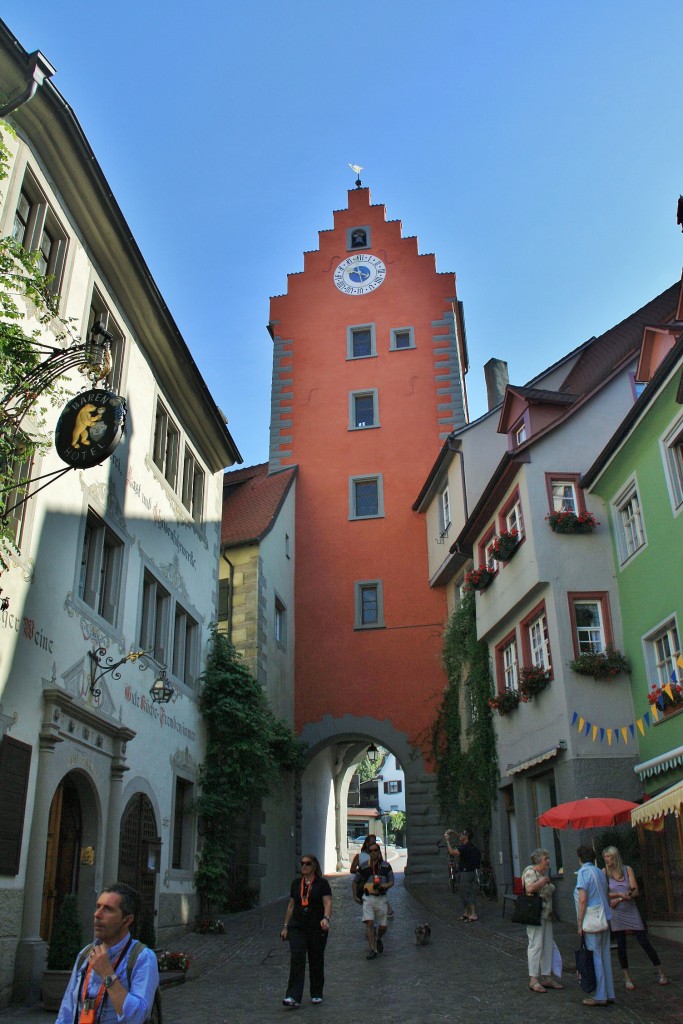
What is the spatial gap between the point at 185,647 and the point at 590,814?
7845 millimetres

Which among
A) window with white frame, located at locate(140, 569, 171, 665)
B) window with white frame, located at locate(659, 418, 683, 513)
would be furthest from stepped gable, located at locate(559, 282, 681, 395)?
window with white frame, located at locate(140, 569, 171, 665)

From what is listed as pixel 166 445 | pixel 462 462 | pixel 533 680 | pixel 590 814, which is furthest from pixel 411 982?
pixel 462 462

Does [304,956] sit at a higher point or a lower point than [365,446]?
lower

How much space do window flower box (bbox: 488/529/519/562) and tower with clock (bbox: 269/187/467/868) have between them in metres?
8.21

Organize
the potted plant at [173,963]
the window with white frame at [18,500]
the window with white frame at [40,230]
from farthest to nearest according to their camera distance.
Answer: the window with white frame at [40,230] → the potted plant at [173,963] → the window with white frame at [18,500]

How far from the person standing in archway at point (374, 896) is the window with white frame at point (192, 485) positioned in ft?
23.3

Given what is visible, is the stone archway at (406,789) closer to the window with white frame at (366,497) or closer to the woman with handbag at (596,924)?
the window with white frame at (366,497)

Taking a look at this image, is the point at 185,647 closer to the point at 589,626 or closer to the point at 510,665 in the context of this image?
the point at 510,665

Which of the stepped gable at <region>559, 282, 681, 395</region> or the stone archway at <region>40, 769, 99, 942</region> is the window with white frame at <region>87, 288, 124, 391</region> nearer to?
the stone archway at <region>40, 769, 99, 942</region>

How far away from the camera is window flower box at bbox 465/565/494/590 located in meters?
19.0

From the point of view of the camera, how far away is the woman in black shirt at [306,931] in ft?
29.1

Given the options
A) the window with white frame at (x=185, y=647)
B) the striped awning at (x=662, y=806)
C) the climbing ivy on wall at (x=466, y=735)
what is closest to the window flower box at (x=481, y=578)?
the climbing ivy on wall at (x=466, y=735)

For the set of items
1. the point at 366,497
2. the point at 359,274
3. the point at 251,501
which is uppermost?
the point at 359,274

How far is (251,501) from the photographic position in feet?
85.0
